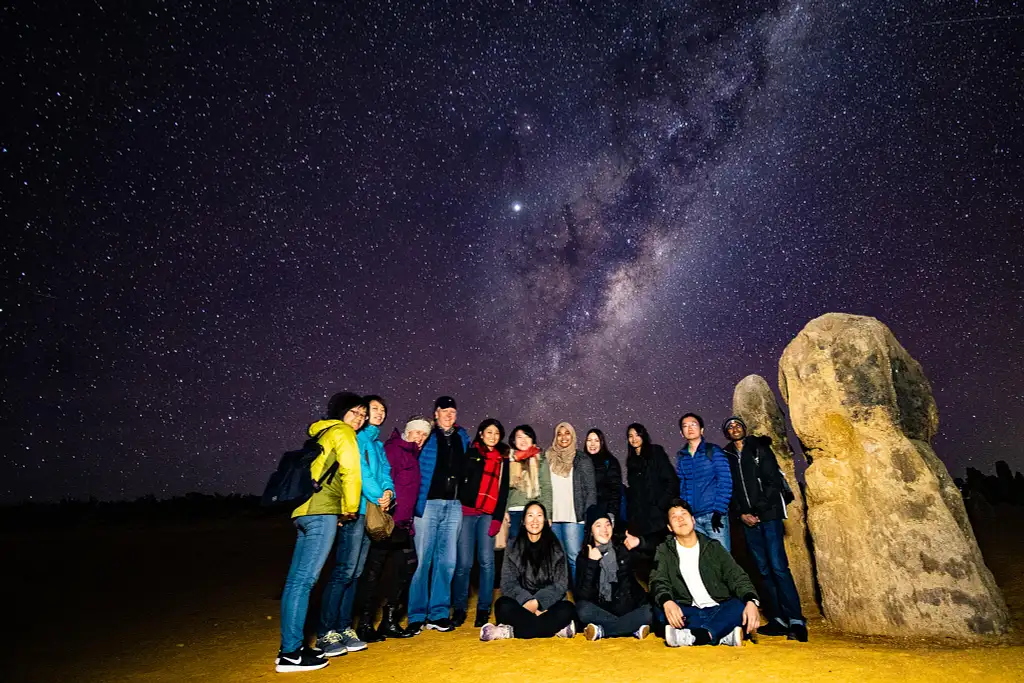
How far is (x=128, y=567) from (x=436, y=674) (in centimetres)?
1323

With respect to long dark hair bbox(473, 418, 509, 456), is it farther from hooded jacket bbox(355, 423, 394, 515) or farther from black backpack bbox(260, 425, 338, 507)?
black backpack bbox(260, 425, 338, 507)

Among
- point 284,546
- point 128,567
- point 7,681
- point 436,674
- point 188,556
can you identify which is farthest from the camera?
point 284,546

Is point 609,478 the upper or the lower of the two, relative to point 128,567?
upper

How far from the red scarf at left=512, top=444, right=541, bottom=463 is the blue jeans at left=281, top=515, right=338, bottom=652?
2.75m

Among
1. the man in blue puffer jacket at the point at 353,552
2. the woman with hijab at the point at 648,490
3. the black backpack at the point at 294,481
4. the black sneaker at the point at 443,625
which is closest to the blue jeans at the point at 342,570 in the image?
the man in blue puffer jacket at the point at 353,552

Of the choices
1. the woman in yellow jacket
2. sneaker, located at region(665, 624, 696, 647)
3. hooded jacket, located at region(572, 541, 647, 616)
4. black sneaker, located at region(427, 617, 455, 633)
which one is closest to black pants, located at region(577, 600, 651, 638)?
hooded jacket, located at region(572, 541, 647, 616)

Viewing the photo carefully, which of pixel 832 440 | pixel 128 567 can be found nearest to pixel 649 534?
pixel 832 440

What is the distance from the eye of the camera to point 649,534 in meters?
7.02

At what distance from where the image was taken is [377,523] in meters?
5.70

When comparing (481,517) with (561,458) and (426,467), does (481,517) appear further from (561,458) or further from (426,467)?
(561,458)

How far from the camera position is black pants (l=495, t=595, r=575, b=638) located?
19.1 feet

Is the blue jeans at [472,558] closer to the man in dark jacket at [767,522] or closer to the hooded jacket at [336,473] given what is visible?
the hooded jacket at [336,473]

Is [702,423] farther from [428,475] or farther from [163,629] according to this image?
[163,629]

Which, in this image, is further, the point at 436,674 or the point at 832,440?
the point at 832,440
